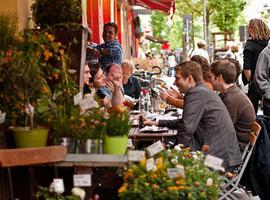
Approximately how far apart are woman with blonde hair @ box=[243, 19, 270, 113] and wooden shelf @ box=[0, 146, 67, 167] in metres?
6.15

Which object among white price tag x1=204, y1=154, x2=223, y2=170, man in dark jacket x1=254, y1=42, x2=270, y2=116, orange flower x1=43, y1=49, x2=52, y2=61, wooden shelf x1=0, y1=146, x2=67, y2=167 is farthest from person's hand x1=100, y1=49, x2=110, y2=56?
Answer: wooden shelf x1=0, y1=146, x2=67, y2=167

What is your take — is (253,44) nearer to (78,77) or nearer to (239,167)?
(239,167)

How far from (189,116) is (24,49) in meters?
1.93

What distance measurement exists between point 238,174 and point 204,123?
59 cm

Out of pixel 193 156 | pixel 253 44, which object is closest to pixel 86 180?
pixel 193 156

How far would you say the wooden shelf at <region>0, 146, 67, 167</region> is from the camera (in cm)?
392

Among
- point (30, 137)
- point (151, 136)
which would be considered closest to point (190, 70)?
point (151, 136)

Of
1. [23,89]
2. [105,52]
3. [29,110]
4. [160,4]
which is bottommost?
[29,110]

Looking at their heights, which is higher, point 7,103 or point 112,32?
point 112,32

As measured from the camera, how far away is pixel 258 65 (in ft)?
30.0

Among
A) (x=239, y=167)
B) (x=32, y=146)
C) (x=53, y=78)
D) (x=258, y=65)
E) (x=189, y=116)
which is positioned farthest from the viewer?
(x=258, y=65)

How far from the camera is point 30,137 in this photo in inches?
159

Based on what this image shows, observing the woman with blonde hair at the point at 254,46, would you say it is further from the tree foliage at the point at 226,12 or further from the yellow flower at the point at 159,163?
the tree foliage at the point at 226,12

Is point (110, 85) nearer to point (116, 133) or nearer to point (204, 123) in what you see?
point (204, 123)
